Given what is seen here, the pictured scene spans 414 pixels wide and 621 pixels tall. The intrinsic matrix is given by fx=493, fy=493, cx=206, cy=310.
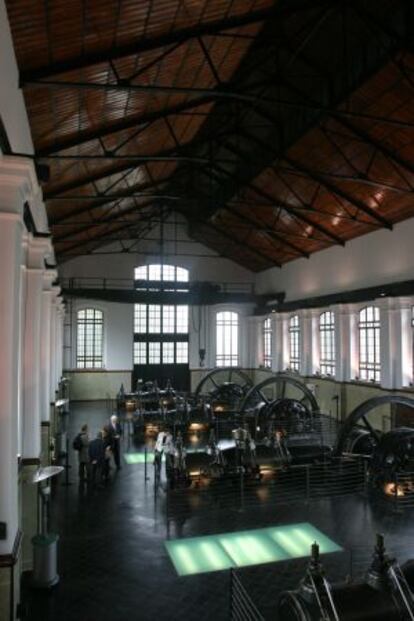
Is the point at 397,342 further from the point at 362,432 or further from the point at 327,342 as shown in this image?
the point at 327,342

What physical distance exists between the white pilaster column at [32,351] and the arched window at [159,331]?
15069 mm

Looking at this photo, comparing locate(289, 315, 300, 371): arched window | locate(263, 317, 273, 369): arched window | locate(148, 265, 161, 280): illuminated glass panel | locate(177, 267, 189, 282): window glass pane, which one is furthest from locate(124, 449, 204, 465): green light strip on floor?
locate(177, 267, 189, 282): window glass pane

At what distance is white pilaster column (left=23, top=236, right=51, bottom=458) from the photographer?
6926mm

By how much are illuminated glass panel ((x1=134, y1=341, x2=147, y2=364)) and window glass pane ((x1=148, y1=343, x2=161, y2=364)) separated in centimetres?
23

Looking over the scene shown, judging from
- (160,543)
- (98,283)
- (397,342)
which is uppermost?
(98,283)

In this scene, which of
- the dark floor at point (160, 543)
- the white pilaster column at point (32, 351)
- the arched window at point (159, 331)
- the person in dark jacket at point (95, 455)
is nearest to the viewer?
the dark floor at point (160, 543)

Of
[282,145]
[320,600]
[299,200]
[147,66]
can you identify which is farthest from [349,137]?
[320,600]

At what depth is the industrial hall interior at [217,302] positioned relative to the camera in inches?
212

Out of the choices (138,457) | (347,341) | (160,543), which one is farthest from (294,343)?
(160,543)

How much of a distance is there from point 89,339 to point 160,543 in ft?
50.9

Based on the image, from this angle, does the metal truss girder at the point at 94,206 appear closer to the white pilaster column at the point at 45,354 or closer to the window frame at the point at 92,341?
the white pilaster column at the point at 45,354

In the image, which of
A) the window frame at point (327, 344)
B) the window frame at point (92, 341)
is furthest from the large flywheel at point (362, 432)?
the window frame at point (92, 341)

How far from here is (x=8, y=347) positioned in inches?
177

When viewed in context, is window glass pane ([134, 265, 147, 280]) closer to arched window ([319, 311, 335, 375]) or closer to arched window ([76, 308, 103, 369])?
arched window ([76, 308, 103, 369])
